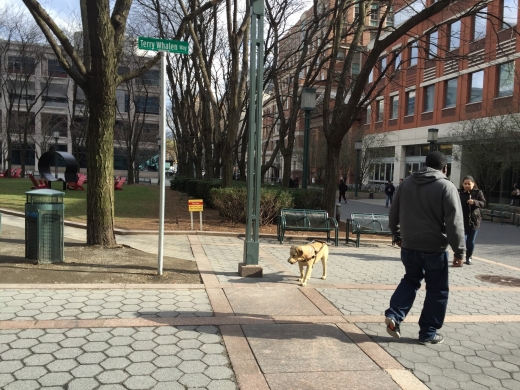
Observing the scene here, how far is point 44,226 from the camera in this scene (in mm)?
6258

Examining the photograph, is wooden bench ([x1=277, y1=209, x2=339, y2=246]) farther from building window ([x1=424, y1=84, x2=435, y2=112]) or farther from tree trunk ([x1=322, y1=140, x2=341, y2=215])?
building window ([x1=424, y1=84, x2=435, y2=112])

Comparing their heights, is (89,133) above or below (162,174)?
above

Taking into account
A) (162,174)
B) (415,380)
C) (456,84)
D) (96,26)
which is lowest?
(415,380)

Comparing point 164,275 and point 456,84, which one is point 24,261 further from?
Answer: point 456,84

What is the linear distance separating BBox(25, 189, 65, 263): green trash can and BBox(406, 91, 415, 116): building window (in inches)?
1384

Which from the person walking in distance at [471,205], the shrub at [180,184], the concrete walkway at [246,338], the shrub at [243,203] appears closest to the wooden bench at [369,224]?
the person walking in distance at [471,205]

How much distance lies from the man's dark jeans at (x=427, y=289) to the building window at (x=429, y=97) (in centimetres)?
3344

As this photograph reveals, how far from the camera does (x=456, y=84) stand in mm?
30938

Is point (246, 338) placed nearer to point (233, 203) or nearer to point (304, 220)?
point (304, 220)

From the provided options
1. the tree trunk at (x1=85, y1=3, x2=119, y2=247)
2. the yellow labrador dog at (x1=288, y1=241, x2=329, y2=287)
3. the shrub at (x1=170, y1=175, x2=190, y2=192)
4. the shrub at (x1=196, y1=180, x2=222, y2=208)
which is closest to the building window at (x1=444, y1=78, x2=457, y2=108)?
the shrub at (x1=170, y1=175, x2=190, y2=192)

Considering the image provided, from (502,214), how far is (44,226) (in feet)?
58.8

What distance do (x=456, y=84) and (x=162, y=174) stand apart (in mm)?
30737

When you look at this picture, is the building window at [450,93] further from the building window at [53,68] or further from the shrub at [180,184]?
the building window at [53,68]

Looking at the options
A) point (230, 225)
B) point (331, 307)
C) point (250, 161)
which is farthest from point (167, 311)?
point (230, 225)
